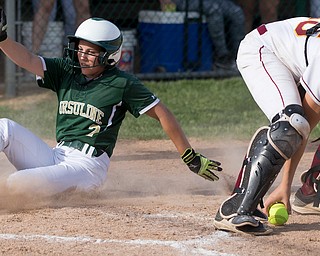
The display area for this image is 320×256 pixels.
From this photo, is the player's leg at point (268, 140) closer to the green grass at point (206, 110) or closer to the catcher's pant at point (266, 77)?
the catcher's pant at point (266, 77)

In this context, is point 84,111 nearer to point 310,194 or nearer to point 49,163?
point 49,163

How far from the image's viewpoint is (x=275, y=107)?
14.2ft

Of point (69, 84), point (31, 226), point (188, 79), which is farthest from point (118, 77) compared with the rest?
point (188, 79)

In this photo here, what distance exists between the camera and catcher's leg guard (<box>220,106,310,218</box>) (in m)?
4.15

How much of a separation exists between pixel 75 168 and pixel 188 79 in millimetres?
5829

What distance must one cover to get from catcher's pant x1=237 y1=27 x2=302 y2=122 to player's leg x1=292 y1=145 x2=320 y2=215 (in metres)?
0.65

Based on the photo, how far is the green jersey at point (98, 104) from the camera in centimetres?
508

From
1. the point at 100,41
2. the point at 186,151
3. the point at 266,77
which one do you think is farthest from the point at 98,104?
the point at 266,77

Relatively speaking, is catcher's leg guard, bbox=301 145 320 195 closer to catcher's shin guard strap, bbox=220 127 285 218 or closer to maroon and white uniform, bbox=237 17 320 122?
maroon and white uniform, bbox=237 17 320 122

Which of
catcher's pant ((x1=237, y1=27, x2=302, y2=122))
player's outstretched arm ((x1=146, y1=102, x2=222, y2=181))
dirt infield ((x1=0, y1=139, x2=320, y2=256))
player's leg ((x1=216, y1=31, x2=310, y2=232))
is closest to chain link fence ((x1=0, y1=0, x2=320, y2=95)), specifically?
dirt infield ((x1=0, y1=139, x2=320, y2=256))

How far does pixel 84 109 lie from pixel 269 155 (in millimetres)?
1387

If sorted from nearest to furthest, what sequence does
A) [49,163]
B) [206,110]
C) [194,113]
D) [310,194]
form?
[310,194] < [49,163] < [194,113] < [206,110]

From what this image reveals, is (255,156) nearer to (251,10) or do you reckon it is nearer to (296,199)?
(296,199)

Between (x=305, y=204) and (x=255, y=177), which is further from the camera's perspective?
(x=305, y=204)
